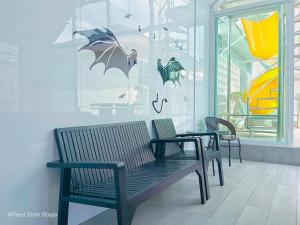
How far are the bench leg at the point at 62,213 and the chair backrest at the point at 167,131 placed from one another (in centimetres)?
147

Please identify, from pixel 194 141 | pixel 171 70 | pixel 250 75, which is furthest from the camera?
pixel 250 75

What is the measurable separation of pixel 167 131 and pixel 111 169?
59.5 inches

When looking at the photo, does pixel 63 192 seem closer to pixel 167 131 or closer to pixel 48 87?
pixel 48 87

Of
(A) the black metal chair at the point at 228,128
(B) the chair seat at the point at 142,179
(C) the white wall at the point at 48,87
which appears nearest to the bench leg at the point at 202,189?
(B) the chair seat at the point at 142,179

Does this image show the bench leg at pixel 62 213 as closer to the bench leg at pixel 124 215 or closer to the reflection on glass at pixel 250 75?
the bench leg at pixel 124 215

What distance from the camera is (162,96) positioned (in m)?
3.34

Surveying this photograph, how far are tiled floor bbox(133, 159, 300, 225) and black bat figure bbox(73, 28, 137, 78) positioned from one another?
1.39 m

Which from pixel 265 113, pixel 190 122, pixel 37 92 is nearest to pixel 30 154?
pixel 37 92

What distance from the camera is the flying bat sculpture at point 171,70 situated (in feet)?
10.9

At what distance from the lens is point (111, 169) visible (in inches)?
73.7

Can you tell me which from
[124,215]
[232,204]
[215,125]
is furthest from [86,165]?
[215,125]

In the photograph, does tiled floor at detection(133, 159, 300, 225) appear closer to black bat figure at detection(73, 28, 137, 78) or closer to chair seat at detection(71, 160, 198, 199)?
chair seat at detection(71, 160, 198, 199)

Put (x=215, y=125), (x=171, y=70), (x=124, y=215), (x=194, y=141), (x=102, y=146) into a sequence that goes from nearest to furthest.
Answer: (x=124, y=215) → (x=102, y=146) → (x=194, y=141) → (x=171, y=70) → (x=215, y=125)

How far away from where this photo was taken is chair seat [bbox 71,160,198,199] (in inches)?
Answer: 68.1
